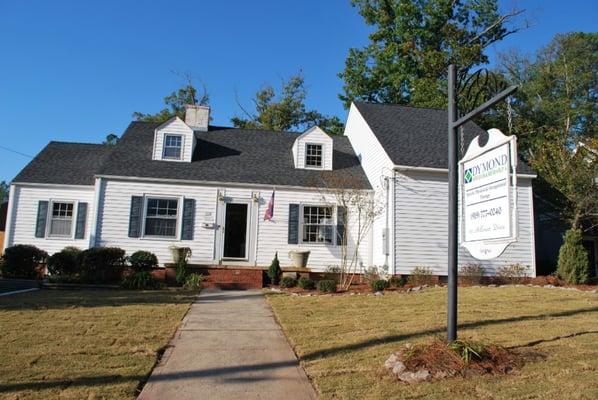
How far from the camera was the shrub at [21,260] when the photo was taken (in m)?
14.7

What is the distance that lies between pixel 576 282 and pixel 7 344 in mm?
13932

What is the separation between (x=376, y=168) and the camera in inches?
644

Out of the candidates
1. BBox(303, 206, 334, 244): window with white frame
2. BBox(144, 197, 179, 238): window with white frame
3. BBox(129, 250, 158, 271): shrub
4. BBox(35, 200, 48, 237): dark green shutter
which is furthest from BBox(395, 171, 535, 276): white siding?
BBox(35, 200, 48, 237): dark green shutter

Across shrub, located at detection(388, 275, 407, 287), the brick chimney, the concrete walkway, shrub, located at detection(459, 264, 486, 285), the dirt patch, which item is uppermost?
the brick chimney

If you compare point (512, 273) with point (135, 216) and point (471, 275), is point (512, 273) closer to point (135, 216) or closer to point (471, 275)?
point (471, 275)

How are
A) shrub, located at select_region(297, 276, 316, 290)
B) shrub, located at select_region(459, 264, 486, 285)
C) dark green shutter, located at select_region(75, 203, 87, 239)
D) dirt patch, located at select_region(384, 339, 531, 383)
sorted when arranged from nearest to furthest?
1. dirt patch, located at select_region(384, 339, 531, 383)
2. shrub, located at select_region(297, 276, 316, 290)
3. shrub, located at select_region(459, 264, 486, 285)
4. dark green shutter, located at select_region(75, 203, 87, 239)

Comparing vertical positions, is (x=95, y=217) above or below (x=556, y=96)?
below

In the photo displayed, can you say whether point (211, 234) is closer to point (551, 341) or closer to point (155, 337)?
point (155, 337)

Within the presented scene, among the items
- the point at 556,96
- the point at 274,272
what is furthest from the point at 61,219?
the point at 556,96

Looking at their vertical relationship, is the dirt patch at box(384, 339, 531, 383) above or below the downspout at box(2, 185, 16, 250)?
below

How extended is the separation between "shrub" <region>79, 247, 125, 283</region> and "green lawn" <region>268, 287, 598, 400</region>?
5.01 meters

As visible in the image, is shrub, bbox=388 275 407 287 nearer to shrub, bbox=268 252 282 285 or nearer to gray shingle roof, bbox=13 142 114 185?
shrub, bbox=268 252 282 285

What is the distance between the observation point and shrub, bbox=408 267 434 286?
14047 millimetres

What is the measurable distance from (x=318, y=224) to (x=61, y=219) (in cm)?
883
